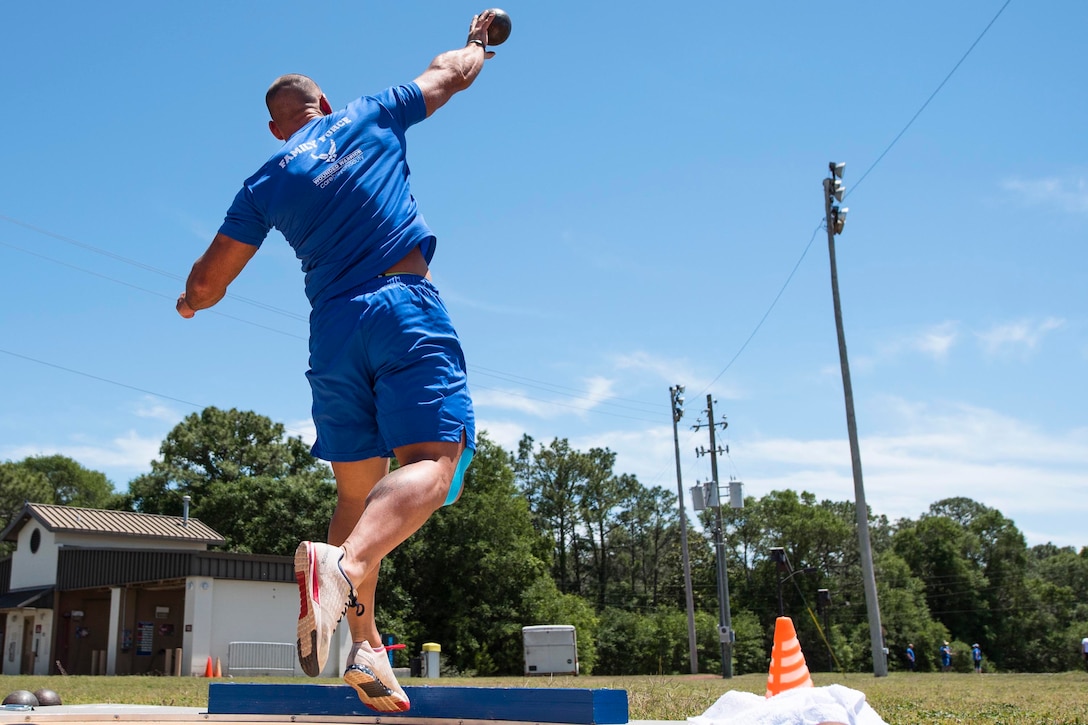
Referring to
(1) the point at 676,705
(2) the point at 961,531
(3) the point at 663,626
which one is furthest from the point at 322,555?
(2) the point at 961,531

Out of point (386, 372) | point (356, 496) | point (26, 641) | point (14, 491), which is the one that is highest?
point (14, 491)

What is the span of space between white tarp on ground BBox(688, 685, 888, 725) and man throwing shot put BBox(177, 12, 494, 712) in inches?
35.7

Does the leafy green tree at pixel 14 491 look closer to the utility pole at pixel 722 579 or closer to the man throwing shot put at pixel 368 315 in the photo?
the utility pole at pixel 722 579

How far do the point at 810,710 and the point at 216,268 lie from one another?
201cm

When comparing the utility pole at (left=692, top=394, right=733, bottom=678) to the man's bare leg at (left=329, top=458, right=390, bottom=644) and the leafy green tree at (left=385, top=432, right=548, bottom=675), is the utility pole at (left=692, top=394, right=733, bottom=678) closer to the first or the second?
the leafy green tree at (left=385, top=432, right=548, bottom=675)

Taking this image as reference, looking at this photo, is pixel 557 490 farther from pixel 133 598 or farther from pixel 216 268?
pixel 216 268

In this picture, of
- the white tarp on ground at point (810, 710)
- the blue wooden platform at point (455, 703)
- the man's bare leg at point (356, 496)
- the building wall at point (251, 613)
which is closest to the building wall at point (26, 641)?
the building wall at point (251, 613)

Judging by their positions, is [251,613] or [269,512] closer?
[251,613]

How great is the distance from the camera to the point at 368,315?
2.52m

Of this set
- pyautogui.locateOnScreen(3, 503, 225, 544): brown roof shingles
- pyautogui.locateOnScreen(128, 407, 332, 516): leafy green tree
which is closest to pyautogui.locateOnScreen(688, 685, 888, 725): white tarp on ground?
pyautogui.locateOnScreen(3, 503, 225, 544): brown roof shingles

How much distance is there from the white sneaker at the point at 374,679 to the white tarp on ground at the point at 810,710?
0.82 meters

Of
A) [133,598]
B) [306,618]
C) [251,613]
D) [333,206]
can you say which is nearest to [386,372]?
[333,206]

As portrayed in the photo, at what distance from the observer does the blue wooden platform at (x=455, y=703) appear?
249cm

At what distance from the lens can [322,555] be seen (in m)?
2.05
